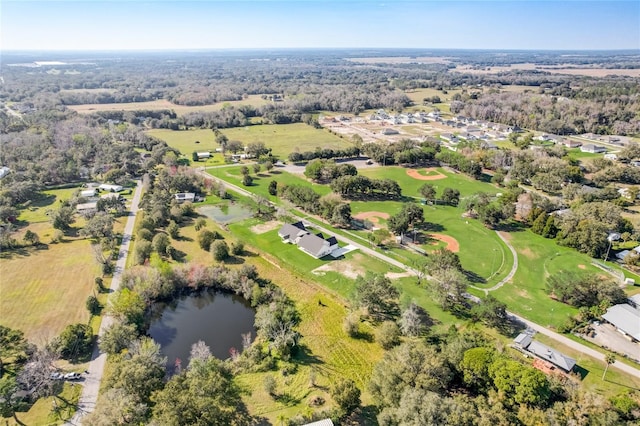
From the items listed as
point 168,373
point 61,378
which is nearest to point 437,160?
point 168,373

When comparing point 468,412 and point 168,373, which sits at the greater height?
point 468,412

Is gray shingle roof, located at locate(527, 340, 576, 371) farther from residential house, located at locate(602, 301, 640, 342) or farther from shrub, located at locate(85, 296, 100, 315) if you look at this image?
shrub, located at locate(85, 296, 100, 315)

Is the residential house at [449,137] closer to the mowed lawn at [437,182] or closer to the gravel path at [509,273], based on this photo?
the mowed lawn at [437,182]

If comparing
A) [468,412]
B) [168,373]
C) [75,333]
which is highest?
[468,412]

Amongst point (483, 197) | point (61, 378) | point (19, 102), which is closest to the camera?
point (61, 378)

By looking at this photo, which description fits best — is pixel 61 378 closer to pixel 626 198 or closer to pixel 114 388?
pixel 114 388

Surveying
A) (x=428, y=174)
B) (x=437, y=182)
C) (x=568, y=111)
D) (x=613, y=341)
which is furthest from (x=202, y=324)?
(x=568, y=111)

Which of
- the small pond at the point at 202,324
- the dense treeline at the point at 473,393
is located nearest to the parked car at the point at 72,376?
the small pond at the point at 202,324

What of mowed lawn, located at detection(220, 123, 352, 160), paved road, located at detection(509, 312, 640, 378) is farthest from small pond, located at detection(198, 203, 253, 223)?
paved road, located at detection(509, 312, 640, 378)
